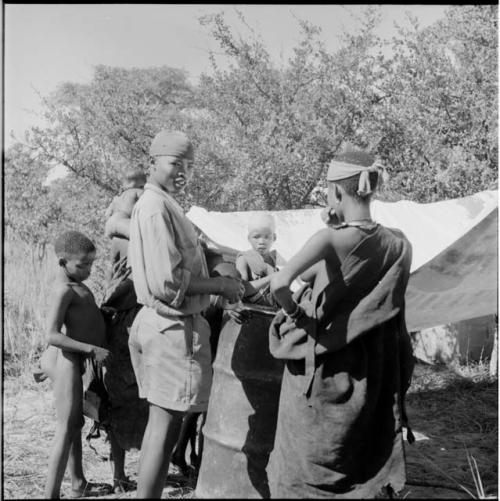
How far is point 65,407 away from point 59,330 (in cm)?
40

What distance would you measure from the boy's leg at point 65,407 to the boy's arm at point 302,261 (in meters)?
1.35

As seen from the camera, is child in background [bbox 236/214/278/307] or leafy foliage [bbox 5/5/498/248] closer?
child in background [bbox 236/214/278/307]

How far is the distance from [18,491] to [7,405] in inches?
105

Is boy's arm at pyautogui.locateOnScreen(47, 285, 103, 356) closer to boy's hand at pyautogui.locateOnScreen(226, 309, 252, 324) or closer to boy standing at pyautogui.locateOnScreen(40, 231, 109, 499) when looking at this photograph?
boy standing at pyautogui.locateOnScreen(40, 231, 109, 499)

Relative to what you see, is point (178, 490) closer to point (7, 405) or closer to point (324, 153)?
point (7, 405)

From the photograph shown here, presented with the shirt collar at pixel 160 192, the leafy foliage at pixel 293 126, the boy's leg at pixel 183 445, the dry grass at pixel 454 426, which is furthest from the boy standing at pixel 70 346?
the leafy foliage at pixel 293 126

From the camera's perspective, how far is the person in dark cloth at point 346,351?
294cm

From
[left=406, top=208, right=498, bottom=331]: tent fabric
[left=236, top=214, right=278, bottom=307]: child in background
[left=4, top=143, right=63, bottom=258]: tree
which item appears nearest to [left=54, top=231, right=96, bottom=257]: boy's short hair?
[left=236, top=214, right=278, bottom=307]: child in background

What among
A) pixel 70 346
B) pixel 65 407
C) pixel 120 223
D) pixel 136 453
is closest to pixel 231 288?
pixel 70 346

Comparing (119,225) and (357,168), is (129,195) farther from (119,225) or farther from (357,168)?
(357,168)

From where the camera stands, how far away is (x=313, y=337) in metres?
2.99

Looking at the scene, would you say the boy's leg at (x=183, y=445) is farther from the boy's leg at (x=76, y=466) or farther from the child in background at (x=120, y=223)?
the child in background at (x=120, y=223)

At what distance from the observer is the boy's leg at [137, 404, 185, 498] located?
9.93 feet

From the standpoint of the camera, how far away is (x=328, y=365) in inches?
119
